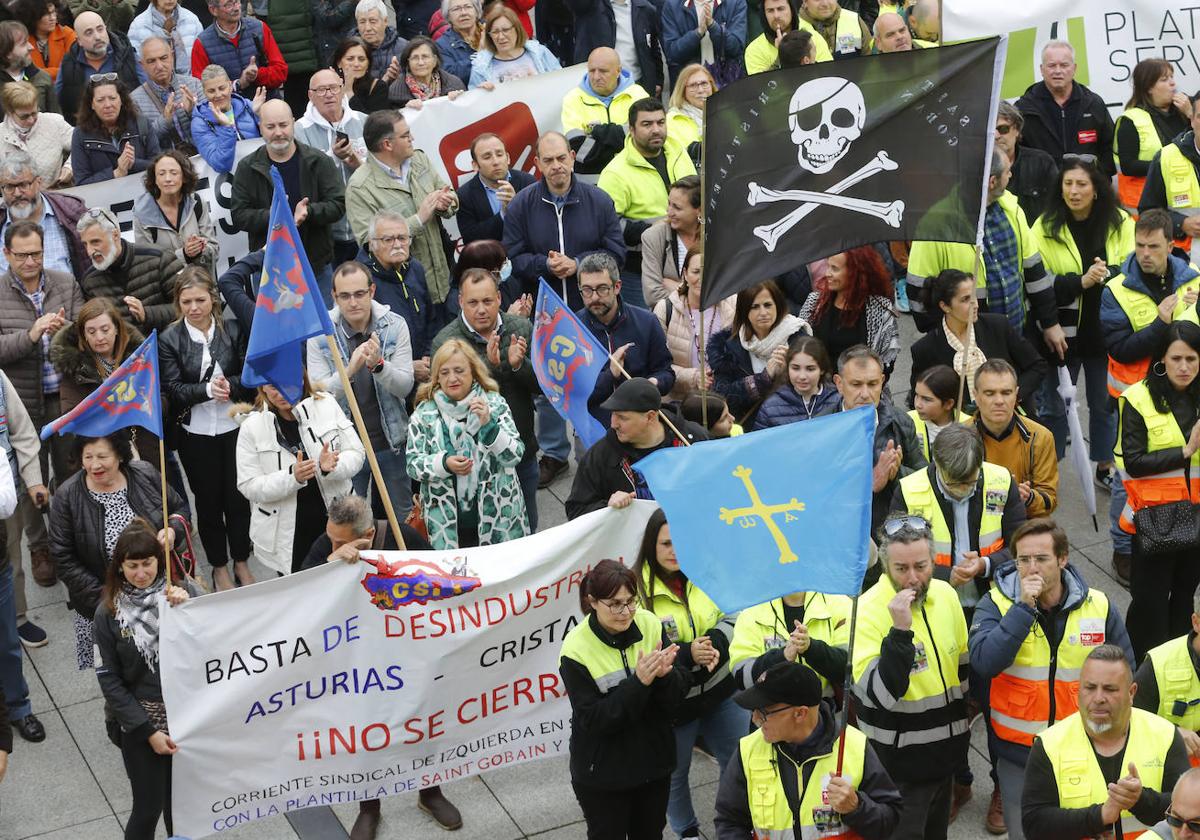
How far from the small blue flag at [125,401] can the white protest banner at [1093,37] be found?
768 centimetres

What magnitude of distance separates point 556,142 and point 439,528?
3.31m

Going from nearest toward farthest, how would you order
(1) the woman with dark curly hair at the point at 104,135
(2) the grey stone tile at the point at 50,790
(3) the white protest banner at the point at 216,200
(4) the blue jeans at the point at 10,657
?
(2) the grey stone tile at the point at 50,790, (4) the blue jeans at the point at 10,657, (3) the white protest banner at the point at 216,200, (1) the woman with dark curly hair at the point at 104,135

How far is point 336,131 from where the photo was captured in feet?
43.1

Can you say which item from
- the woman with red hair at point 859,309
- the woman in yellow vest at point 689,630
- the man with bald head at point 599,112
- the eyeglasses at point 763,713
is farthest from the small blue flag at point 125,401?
the man with bald head at point 599,112

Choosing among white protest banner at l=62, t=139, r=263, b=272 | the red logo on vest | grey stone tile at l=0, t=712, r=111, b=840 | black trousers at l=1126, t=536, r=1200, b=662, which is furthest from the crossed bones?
the red logo on vest

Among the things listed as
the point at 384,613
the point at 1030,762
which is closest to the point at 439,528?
the point at 384,613

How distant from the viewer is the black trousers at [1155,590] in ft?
32.5

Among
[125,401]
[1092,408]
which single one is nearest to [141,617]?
[125,401]

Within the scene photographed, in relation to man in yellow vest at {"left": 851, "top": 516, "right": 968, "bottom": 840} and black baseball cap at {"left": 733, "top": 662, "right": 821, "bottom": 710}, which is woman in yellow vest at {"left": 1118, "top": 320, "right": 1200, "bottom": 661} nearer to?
man in yellow vest at {"left": 851, "top": 516, "right": 968, "bottom": 840}

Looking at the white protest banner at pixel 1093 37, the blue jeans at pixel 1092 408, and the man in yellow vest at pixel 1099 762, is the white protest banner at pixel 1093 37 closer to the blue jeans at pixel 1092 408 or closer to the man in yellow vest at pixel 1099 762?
the blue jeans at pixel 1092 408

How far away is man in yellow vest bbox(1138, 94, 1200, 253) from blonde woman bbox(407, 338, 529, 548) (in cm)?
495

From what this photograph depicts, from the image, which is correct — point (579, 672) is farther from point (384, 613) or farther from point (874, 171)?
point (874, 171)

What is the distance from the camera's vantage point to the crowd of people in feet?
26.1

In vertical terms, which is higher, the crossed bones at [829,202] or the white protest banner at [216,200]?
the crossed bones at [829,202]
